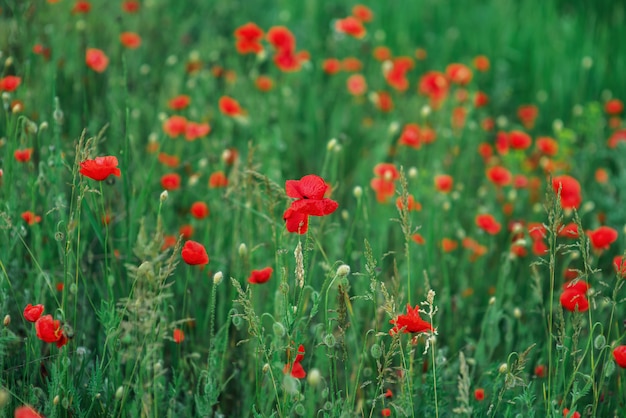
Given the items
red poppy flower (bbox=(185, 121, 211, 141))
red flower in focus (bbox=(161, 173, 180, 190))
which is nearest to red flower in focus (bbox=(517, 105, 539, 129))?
red poppy flower (bbox=(185, 121, 211, 141))

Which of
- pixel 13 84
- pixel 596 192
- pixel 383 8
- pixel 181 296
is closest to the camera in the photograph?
pixel 181 296

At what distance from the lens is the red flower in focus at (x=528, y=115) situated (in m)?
3.35

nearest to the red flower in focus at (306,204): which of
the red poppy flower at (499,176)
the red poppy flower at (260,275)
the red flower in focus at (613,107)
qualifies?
the red poppy flower at (260,275)

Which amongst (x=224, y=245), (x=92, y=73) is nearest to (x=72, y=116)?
(x=92, y=73)

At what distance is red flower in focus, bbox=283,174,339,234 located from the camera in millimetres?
1412

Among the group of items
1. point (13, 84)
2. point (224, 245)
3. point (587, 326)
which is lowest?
point (587, 326)

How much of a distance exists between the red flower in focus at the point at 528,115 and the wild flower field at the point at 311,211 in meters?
0.01

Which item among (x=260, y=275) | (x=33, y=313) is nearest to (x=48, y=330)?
(x=33, y=313)

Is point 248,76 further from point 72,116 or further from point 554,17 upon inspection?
point 554,17

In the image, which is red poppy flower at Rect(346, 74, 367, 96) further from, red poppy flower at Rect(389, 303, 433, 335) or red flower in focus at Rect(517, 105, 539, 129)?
red poppy flower at Rect(389, 303, 433, 335)

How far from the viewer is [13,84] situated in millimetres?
2086

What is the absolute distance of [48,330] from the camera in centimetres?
138

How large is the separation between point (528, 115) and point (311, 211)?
2.23m

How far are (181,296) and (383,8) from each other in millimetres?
2673
